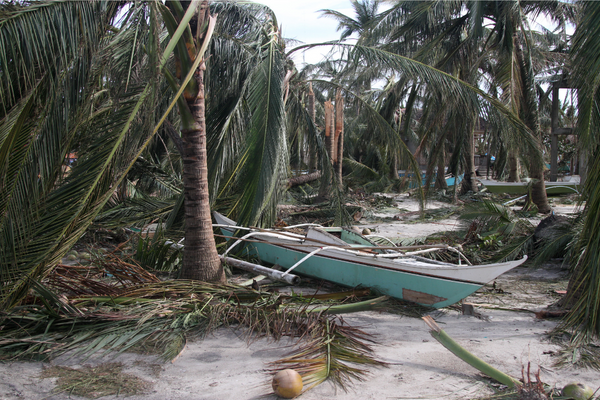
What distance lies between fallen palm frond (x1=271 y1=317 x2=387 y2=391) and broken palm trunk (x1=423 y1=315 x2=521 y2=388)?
0.66 meters

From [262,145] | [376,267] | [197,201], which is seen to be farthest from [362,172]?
[197,201]

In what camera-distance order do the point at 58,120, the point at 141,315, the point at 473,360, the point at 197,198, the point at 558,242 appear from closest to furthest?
1. the point at 473,360
2. the point at 58,120
3. the point at 141,315
4. the point at 197,198
5. the point at 558,242

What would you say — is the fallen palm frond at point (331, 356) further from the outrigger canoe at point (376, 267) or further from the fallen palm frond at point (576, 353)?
the fallen palm frond at point (576, 353)

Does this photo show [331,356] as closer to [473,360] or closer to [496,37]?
[473,360]

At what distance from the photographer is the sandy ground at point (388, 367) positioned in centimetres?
300

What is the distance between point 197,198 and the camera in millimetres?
4934

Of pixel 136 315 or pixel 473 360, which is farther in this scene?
pixel 136 315

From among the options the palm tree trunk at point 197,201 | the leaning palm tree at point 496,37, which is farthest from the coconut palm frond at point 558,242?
the palm tree trunk at point 197,201

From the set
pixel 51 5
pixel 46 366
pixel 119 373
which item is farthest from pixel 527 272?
pixel 51 5

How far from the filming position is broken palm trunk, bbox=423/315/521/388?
2844mm

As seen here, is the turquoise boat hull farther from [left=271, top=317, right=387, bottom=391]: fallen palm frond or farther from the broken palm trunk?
the broken palm trunk

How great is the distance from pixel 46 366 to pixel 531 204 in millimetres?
11130

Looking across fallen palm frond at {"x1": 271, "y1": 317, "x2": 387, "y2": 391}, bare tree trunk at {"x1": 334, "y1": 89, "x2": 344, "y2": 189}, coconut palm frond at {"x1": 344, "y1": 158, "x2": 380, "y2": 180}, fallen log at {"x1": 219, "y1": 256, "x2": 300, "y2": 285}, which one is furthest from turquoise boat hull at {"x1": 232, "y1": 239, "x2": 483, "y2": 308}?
coconut palm frond at {"x1": 344, "y1": 158, "x2": 380, "y2": 180}

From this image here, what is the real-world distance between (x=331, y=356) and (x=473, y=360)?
3.40 feet
